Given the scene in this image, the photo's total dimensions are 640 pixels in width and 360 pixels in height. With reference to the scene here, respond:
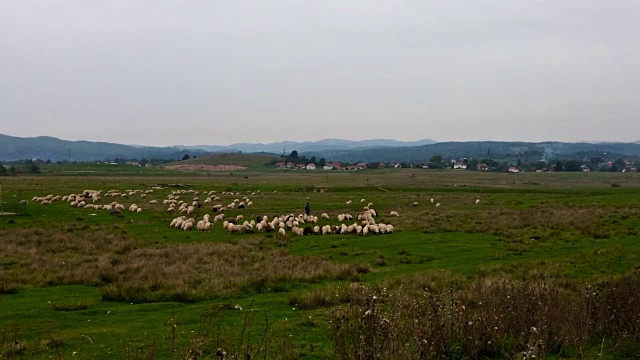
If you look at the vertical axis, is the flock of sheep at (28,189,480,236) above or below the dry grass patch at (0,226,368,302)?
below

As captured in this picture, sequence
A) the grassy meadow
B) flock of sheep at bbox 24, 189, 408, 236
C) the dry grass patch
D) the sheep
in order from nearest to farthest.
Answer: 1. the grassy meadow
2. the dry grass patch
3. flock of sheep at bbox 24, 189, 408, 236
4. the sheep

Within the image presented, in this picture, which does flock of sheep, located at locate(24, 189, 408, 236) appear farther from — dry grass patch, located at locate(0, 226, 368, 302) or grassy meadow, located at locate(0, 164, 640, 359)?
dry grass patch, located at locate(0, 226, 368, 302)

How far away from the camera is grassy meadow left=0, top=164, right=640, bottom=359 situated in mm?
9289

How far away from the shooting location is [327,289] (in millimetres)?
16188

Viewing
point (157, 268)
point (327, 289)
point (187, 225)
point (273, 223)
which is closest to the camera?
point (327, 289)

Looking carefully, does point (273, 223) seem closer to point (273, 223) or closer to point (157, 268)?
point (273, 223)

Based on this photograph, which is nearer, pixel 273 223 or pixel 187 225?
pixel 187 225

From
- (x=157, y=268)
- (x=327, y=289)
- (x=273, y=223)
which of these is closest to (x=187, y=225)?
(x=273, y=223)

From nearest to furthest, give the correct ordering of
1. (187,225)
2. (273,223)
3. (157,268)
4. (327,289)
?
(327,289)
(157,268)
(187,225)
(273,223)

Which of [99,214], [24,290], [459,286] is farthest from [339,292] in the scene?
[99,214]

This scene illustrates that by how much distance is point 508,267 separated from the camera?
64.0ft

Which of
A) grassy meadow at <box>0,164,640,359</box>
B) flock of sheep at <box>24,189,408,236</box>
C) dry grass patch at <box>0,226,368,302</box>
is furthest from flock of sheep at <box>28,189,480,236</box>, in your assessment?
dry grass patch at <box>0,226,368,302</box>

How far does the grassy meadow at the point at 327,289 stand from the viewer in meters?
9.29

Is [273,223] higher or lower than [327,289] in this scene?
lower
